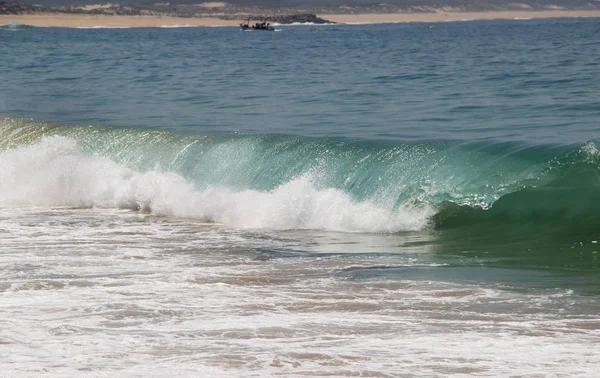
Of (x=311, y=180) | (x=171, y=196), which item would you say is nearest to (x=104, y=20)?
(x=171, y=196)

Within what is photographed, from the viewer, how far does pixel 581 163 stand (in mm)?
11602

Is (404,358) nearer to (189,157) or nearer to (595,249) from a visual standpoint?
(595,249)

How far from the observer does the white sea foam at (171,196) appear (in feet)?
38.6

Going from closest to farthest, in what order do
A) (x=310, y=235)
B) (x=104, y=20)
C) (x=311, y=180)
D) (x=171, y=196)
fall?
(x=310, y=235), (x=311, y=180), (x=171, y=196), (x=104, y=20)

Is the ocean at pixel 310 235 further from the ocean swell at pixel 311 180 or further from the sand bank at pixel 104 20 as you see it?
the sand bank at pixel 104 20

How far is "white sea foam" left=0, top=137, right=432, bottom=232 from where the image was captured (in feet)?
38.6

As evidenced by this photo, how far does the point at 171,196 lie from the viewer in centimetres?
1369

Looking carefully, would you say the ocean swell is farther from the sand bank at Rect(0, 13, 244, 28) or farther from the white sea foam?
the sand bank at Rect(0, 13, 244, 28)

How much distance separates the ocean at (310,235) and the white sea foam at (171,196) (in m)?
0.04

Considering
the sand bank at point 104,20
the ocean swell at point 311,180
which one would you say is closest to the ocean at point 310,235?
the ocean swell at point 311,180

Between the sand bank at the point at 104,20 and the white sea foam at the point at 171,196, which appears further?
the sand bank at the point at 104,20

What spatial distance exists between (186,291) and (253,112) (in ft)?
44.1

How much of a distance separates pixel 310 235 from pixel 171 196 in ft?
10.3

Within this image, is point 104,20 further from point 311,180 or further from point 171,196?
point 311,180
